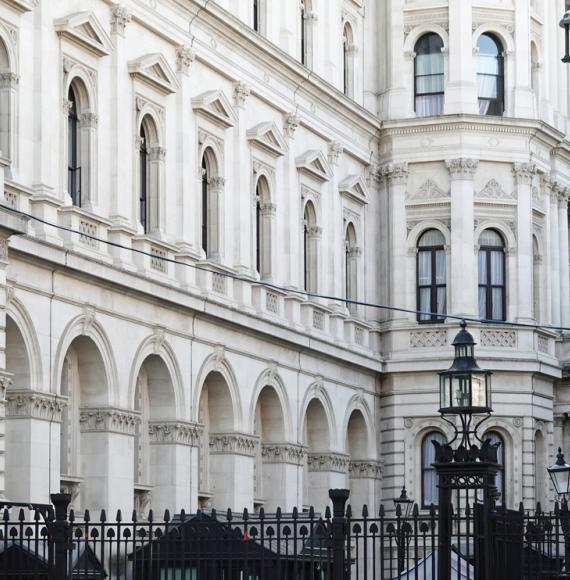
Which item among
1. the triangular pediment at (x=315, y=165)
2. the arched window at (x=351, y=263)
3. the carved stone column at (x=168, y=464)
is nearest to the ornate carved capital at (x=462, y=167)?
the arched window at (x=351, y=263)

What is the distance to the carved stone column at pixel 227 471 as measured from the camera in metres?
44.1

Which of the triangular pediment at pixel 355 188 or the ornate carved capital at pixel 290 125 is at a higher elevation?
the ornate carved capital at pixel 290 125

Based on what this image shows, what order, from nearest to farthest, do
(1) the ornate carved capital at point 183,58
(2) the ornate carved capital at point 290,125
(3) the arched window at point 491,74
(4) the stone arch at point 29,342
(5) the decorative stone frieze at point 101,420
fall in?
(4) the stone arch at point 29,342
(5) the decorative stone frieze at point 101,420
(1) the ornate carved capital at point 183,58
(2) the ornate carved capital at point 290,125
(3) the arched window at point 491,74

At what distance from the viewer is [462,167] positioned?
54531 millimetres

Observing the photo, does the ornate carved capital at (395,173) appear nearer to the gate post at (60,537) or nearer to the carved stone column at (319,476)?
the carved stone column at (319,476)

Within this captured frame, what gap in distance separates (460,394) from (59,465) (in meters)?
13.6

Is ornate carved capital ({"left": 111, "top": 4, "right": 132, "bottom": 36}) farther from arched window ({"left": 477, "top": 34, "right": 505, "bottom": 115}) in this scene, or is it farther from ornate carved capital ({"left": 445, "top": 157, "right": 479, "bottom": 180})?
arched window ({"left": 477, "top": 34, "right": 505, "bottom": 115})

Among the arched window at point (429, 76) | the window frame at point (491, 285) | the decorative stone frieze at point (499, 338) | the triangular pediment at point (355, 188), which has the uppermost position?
the arched window at point (429, 76)

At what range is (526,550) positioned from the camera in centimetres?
2375

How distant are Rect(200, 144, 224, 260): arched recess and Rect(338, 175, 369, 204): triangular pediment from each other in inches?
321

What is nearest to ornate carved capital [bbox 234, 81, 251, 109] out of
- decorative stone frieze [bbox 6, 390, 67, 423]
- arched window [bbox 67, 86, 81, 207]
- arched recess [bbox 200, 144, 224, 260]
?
arched recess [bbox 200, 144, 224, 260]

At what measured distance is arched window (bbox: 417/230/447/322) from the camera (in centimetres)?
5494

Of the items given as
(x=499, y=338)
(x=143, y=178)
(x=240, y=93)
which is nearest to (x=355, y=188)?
(x=499, y=338)

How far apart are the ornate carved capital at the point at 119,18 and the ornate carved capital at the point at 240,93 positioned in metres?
6.13
